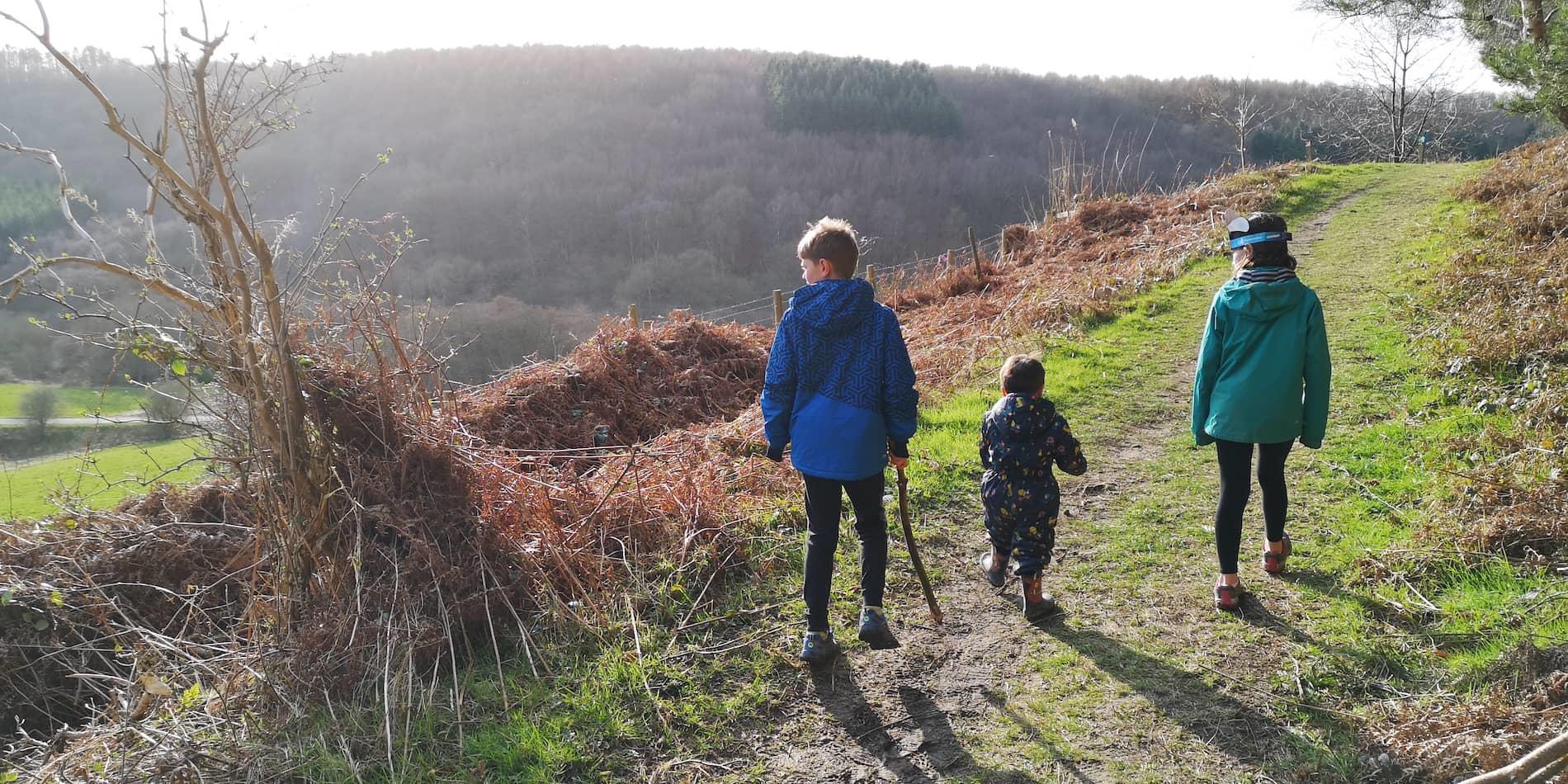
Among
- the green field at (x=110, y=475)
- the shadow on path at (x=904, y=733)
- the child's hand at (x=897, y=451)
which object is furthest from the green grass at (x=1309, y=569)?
the green field at (x=110, y=475)

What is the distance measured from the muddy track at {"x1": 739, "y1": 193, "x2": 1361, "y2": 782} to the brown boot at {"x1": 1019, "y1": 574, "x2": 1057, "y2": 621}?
5 cm

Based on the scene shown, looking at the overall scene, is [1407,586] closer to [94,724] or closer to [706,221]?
[94,724]

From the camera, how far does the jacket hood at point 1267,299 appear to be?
3332 millimetres

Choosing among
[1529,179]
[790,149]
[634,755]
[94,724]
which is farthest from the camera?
[790,149]

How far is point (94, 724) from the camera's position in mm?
3342

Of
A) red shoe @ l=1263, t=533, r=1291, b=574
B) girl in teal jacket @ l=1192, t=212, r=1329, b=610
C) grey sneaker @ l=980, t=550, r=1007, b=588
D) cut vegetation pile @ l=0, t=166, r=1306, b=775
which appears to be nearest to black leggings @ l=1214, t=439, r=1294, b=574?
girl in teal jacket @ l=1192, t=212, r=1329, b=610

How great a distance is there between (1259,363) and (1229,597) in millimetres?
1001

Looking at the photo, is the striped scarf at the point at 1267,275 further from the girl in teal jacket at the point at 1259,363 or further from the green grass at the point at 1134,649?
the green grass at the point at 1134,649

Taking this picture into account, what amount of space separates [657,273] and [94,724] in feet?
189

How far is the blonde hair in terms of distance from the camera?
10.1 ft

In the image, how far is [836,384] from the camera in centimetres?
307

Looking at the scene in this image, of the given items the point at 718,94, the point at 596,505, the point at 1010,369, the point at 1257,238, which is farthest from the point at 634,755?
the point at 718,94

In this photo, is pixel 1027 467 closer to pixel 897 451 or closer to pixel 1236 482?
pixel 897 451

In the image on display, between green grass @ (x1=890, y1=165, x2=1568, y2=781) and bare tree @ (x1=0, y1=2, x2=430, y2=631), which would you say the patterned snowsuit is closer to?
green grass @ (x1=890, y1=165, x2=1568, y2=781)
